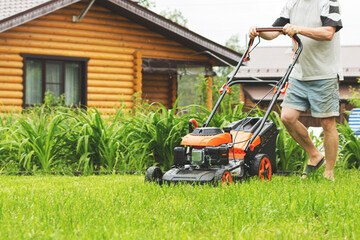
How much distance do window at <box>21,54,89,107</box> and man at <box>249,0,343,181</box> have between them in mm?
8695

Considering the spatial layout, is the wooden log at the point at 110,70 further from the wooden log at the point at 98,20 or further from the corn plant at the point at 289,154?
the corn plant at the point at 289,154

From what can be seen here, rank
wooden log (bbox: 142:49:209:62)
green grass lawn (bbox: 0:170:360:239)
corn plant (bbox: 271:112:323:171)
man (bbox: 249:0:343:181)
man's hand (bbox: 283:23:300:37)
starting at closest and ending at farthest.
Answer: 1. green grass lawn (bbox: 0:170:360:239)
2. man's hand (bbox: 283:23:300:37)
3. man (bbox: 249:0:343:181)
4. corn plant (bbox: 271:112:323:171)
5. wooden log (bbox: 142:49:209:62)

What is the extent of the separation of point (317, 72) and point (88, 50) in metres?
9.79

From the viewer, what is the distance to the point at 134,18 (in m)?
14.8

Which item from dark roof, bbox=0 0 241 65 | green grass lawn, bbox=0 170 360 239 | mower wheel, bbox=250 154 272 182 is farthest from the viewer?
dark roof, bbox=0 0 241 65

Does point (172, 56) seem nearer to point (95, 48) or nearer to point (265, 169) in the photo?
point (95, 48)

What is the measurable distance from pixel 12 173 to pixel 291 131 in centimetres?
314

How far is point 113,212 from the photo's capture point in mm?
3260

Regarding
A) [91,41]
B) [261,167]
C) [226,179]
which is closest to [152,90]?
[91,41]

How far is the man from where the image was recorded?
518 centimetres

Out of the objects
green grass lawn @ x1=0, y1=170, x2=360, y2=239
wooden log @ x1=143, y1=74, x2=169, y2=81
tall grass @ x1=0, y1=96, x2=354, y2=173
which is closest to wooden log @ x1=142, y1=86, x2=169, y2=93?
wooden log @ x1=143, y1=74, x2=169, y2=81

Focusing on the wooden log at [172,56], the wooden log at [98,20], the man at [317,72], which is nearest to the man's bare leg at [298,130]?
the man at [317,72]

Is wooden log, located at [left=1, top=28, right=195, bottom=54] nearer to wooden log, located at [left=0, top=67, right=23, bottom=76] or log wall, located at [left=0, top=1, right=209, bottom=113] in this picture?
log wall, located at [left=0, top=1, right=209, bottom=113]

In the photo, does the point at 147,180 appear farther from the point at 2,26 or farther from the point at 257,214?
the point at 2,26
